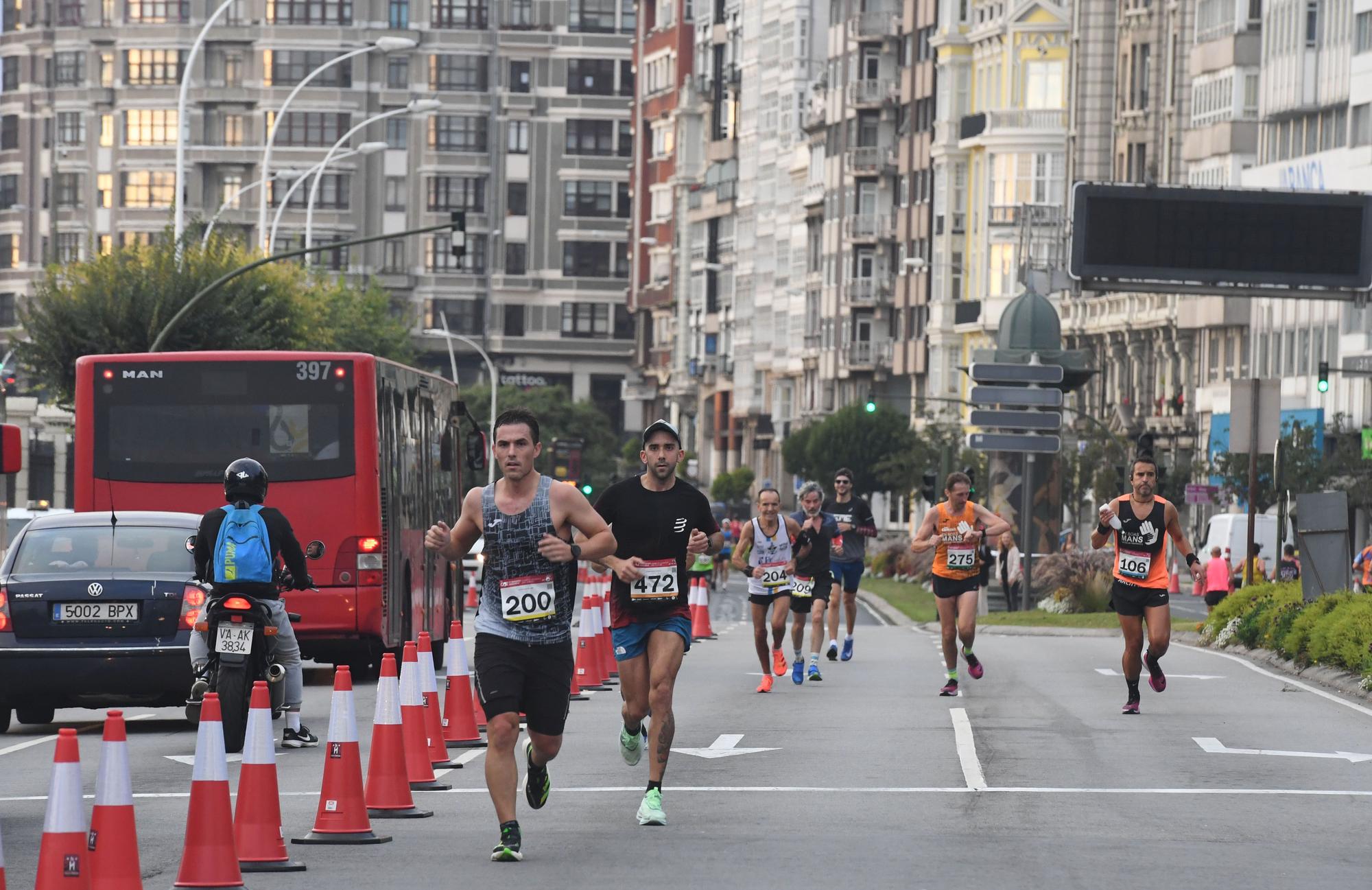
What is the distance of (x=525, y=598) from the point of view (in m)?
13.0

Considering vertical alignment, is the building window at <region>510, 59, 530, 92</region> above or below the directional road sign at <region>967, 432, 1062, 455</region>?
above

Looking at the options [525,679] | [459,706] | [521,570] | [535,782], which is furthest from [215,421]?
[521,570]

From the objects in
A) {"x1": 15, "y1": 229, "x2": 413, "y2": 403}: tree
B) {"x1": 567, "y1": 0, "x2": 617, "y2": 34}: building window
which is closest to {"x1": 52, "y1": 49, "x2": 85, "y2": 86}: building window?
{"x1": 567, "y1": 0, "x2": 617, "y2": 34}: building window

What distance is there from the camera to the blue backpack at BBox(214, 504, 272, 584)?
18156mm

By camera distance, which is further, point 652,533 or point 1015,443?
point 1015,443

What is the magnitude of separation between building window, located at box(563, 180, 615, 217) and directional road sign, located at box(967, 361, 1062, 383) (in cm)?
10629

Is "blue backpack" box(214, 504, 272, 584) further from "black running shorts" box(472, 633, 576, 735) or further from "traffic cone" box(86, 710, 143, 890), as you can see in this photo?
"traffic cone" box(86, 710, 143, 890)

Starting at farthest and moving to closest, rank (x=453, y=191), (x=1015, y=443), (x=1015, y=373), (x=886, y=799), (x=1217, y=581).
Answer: (x=453, y=191) → (x=1015, y=443) → (x=1015, y=373) → (x=1217, y=581) → (x=886, y=799)

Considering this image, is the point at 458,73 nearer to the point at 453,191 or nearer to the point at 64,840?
the point at 453,191

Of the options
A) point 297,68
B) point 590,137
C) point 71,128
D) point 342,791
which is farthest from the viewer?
point 71,128

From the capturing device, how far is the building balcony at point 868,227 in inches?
4887

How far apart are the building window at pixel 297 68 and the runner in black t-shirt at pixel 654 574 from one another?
466 ft

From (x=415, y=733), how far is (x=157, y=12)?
14774cm

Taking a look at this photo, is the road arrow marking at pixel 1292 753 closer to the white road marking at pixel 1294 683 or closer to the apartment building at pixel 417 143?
the white road marking at pixel 1294 683
